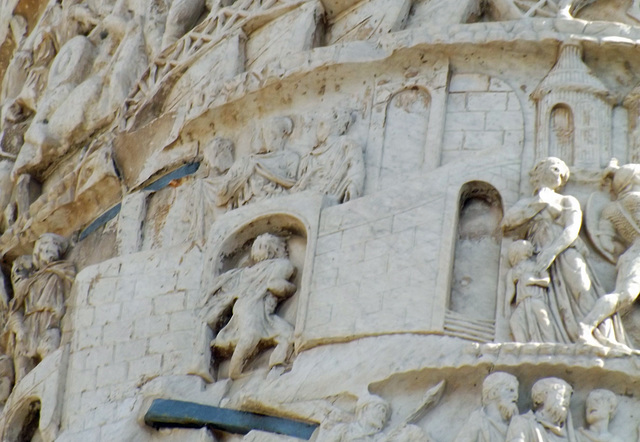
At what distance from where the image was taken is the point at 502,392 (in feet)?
37.3

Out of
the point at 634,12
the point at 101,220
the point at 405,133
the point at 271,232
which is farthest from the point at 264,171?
the point at 634,12

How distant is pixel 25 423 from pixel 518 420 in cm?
493

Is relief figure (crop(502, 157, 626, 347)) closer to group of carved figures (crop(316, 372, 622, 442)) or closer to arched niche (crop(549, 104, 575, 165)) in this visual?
arched niche (crop(549, 104, 575, 165))

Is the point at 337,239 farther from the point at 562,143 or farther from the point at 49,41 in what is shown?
the point at 49,41

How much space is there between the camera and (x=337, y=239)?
505 inches

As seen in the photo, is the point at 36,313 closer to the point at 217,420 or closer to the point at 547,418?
the point at 217,420

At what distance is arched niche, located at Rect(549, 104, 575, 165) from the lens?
42.5 feet

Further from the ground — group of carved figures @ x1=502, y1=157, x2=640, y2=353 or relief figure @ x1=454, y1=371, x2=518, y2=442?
group of carved figures @ x1=502, y1=157, x2=640, y2=353

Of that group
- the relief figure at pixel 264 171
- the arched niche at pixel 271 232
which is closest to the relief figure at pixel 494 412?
the arched niche at pixel 271 232

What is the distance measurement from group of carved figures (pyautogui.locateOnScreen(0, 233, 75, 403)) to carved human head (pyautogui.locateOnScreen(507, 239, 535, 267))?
4.62 metres

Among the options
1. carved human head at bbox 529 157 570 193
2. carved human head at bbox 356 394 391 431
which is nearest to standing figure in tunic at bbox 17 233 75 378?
carved human head at bbox 356 394 391 431

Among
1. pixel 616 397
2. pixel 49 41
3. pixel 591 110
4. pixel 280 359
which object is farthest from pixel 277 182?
pixel 49 41

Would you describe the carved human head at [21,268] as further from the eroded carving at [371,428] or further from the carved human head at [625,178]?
the carved human head at [625,178]

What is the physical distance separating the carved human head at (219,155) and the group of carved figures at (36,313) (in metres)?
2.02
